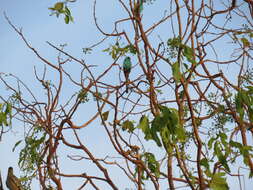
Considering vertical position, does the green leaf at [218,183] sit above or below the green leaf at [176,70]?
below

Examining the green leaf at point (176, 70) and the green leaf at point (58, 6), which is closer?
the green leaf at point (176, 70)

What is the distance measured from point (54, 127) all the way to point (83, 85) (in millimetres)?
297

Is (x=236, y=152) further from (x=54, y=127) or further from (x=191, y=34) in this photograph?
(x=54, y=127)

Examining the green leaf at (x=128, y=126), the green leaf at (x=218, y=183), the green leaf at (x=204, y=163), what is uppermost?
the green leaf at (x=128, y=126)

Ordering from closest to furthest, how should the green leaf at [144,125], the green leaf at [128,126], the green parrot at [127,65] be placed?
the green leaf at [144,125] < the green leaf at [128,126] < the green parrot at [127,65]

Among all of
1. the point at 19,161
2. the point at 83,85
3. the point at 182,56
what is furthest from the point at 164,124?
the point at 19,161

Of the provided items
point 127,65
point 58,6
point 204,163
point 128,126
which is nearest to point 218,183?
point 204,163

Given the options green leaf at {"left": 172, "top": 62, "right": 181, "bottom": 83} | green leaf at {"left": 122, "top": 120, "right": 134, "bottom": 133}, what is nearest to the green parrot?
green leaf at {"left": 122, "top": 120, "right": 134, "bottom": 133}

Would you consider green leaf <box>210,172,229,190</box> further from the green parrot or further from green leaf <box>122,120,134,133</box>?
the green parrot

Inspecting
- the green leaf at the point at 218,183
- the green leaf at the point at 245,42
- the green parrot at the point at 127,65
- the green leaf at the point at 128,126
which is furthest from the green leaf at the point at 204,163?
the green leaf at the point at 245,42

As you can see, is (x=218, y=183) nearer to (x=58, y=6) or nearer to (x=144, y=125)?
(x=144, y=125)

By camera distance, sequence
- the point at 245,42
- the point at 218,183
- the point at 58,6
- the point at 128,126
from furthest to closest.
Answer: the point at 245,42
the point at 128,126
the point at 58,6
the point at 218,183

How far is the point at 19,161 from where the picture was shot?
2.57m

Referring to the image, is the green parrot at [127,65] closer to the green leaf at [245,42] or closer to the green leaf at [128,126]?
the green leaf at [128,126]
